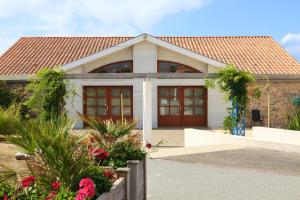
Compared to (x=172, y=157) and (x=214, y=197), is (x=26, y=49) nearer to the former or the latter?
(x=172, y=157)

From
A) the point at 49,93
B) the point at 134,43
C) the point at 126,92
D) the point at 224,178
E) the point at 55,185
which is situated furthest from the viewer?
the point at 126,92

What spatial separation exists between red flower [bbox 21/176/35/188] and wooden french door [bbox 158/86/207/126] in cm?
2074

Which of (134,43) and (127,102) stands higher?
(134,43)

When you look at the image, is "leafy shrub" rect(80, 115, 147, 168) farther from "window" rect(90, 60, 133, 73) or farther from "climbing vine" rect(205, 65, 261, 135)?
"window" rect(90, 60, 133, 73)

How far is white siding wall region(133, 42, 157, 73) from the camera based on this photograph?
24734 mm

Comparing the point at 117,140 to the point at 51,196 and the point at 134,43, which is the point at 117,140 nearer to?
the point at 51,196

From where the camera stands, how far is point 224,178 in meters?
9.33

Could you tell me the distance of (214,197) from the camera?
7.65 metres

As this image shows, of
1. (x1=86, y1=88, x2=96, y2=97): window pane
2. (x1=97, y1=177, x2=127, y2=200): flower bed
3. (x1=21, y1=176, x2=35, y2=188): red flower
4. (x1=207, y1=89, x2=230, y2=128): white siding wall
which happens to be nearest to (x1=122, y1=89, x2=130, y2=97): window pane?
(x1=86, y1=88, x2=96, y2=97): window pane

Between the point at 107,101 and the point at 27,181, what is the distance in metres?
20.7

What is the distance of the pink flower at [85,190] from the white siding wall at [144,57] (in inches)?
818

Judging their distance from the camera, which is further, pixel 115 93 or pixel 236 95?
pixel 115 93

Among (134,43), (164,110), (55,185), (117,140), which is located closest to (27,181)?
(55,185)

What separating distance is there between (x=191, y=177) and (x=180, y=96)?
1578 centimetres
